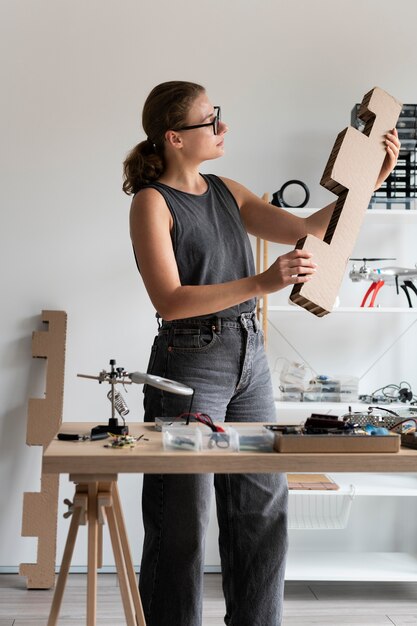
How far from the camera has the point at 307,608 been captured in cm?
296

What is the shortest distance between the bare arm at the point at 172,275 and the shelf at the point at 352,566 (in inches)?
63.5

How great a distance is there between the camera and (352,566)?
124 inches

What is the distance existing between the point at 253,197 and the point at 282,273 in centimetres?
52

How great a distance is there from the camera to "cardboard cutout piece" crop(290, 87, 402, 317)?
6.00 feet

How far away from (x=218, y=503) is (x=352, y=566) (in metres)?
1.34

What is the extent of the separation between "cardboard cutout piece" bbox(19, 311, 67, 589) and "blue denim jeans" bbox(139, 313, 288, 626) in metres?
1.29

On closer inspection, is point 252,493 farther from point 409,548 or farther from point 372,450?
point 409,548

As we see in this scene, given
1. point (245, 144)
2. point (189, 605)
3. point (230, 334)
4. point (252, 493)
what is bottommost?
point (189, 605)

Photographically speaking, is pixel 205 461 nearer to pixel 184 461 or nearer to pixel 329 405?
pixel 184 461

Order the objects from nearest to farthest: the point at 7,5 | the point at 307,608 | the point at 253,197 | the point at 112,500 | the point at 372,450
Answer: the point at 372,450 → the point at 112,500 → the point at 253,197 → the point at 307,608 → the point at 7,5

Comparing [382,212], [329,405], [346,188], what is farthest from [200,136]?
[329,405]

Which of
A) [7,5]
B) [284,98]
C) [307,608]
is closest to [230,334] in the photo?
[307,608]

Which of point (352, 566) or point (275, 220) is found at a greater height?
point (275, 220)

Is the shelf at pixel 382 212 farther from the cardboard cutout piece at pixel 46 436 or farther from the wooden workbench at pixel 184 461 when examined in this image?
the wooden workbench at pixel 184 461
